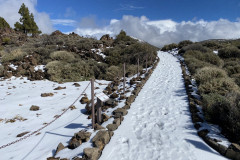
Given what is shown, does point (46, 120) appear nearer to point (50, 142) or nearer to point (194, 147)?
point (50, 142)

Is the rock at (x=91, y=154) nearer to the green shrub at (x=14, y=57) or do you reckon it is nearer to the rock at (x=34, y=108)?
the rock at (x=34, y=108)

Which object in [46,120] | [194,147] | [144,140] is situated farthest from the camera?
[46,120]

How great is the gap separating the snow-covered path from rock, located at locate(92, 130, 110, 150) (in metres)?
0.12

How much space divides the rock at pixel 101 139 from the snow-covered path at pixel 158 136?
0.12 m

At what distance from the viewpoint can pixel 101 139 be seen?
11.8 feet

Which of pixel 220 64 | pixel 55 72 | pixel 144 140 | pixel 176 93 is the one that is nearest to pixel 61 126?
pixel 144 140

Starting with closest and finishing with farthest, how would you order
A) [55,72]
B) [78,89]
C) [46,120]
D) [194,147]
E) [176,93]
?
[194,147]
[46,120]
[176,93]
[78,89]
[55,72]

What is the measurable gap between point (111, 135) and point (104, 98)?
3.24 ft

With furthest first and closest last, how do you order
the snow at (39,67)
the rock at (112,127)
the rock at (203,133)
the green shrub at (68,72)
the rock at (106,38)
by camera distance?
1. the rock at (106,38)
2. the snow at (39,67)
3. the green shrub at (68,72)
4. the rock at (112,127)
5. the rock at (203,133)

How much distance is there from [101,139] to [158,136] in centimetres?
146

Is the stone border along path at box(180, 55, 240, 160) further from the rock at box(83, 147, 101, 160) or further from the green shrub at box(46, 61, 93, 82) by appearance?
the green shrub at box(46, 61, 93, 82)

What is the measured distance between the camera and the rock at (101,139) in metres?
3.44

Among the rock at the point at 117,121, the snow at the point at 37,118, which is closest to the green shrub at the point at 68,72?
the snow at the point at 37,118

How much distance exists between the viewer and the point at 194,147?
3.40 m
